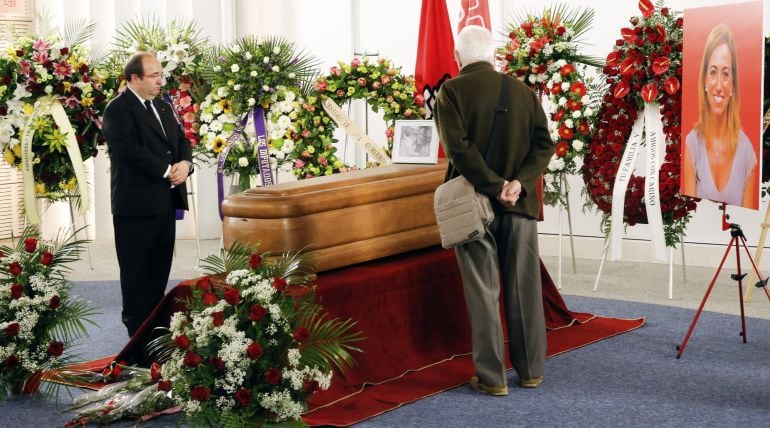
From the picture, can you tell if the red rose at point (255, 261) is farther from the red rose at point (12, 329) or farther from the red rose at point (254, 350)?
the red rose at point (12, 329)

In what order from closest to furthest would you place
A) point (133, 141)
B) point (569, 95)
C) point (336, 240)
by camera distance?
point (336, 240) → point (133, 141) → point (569, 95)

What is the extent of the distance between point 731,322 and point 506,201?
1.91 m

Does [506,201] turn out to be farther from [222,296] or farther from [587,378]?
[222,296]

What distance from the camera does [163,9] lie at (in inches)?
357

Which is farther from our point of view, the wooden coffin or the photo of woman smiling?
the photo of woman smiling

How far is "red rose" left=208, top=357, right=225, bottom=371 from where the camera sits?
338 cm

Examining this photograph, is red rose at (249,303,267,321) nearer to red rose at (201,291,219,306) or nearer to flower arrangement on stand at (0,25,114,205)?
red rose at (201,291,219,306)

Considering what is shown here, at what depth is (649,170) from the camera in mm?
5898

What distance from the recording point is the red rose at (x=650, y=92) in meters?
5.75

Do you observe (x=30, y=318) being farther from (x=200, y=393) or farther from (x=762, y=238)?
(x=762, y=238)

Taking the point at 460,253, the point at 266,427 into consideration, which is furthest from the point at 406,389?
the point at 266,427

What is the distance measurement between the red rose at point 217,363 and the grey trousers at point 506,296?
113cm

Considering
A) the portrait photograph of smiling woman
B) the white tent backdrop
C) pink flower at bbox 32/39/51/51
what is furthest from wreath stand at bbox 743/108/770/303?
pink flower at bbox 32/39/51/51

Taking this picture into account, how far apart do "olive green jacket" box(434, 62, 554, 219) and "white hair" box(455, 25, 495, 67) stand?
0.10 feet
